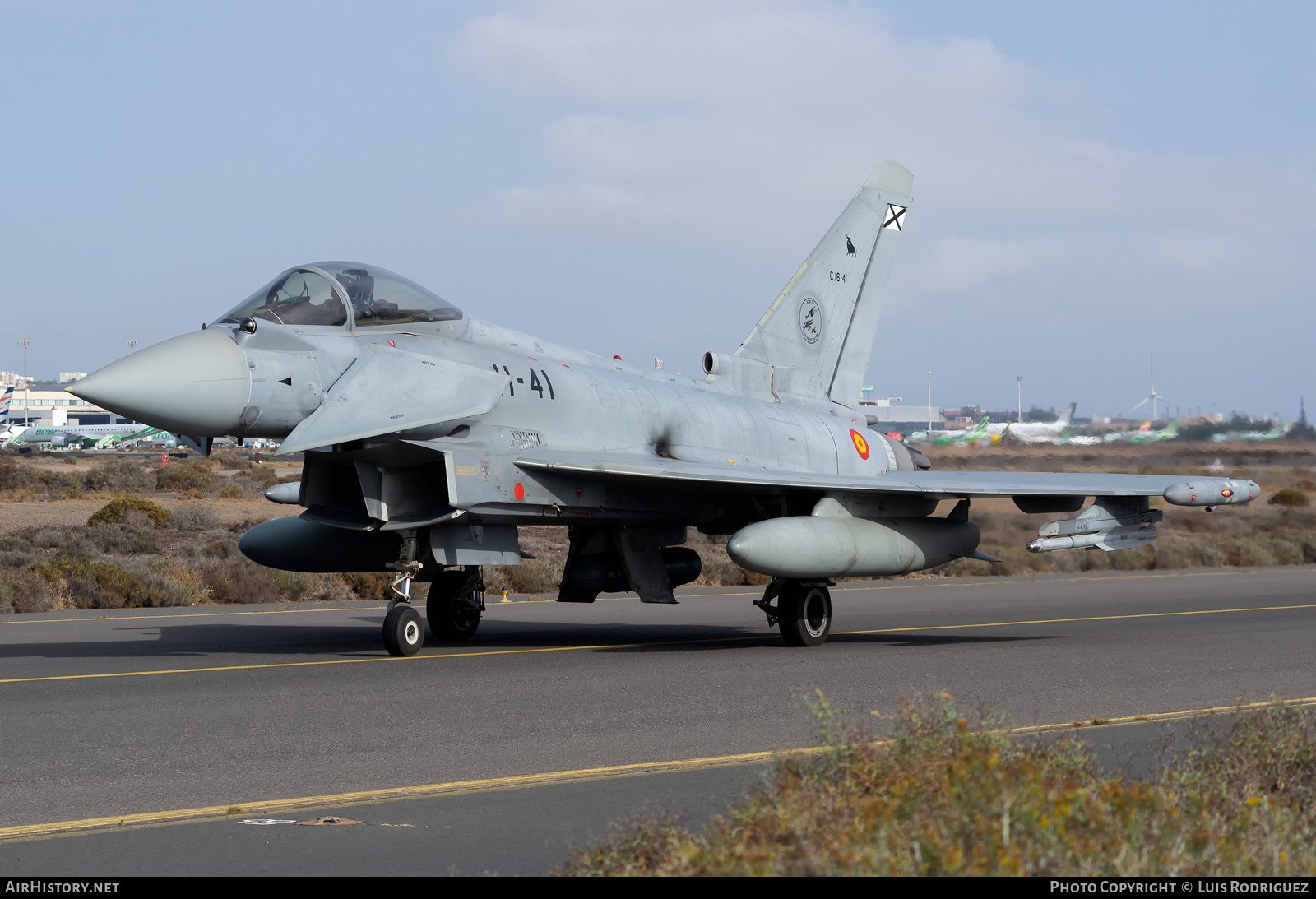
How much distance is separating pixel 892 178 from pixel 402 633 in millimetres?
10702

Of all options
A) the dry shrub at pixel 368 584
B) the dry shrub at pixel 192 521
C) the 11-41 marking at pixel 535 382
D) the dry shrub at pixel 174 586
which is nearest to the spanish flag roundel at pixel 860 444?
the 11-41 marking at pixel 535 382

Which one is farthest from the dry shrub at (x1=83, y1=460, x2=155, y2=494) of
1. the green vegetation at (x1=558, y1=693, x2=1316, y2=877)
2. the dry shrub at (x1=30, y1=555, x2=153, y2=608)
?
the green vegetation at (x1=558, y1=693, x2=1316, y2=877)

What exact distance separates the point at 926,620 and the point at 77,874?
566 inches

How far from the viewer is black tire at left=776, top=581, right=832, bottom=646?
15.0 metres

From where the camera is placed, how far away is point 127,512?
112 feet

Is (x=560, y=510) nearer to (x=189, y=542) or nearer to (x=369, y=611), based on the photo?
(x=369, y=611)

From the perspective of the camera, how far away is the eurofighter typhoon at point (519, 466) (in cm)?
1241

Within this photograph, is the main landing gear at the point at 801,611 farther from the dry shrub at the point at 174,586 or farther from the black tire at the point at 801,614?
the dry shrub at the point at 174,586

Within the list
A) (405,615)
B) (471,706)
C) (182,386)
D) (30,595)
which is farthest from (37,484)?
(471,706)

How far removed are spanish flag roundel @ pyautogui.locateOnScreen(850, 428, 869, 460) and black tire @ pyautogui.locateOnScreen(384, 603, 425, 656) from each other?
7.04 meters

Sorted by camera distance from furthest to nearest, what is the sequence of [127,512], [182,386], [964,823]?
[127,512]
[182,386]
[964,823]

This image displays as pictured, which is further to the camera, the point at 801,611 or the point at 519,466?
the point at 801,611

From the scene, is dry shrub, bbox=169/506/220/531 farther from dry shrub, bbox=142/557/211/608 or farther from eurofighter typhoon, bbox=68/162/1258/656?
eurofighter typhoon, bbox=68/162/1258/656

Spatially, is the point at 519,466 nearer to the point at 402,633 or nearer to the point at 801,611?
the point at 402,633
